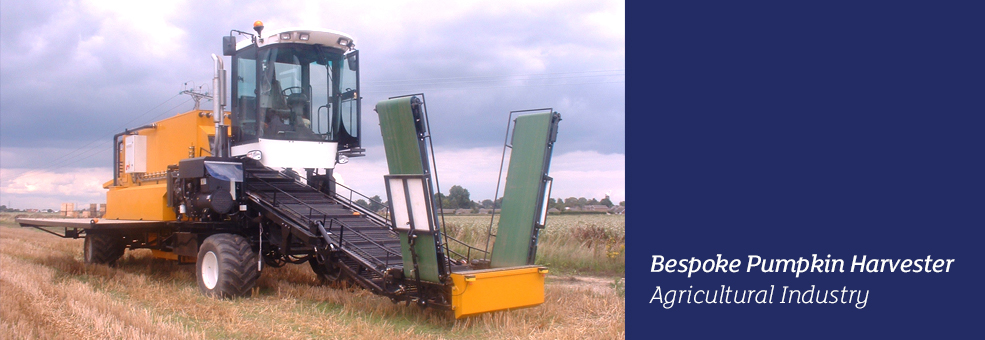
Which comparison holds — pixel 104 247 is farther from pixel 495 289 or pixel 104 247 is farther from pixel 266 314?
pixel 495 289

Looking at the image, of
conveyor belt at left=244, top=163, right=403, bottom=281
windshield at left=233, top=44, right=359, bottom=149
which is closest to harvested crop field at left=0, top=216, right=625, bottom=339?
conveyor belt at left=244, top=163, right=403, bottom=281

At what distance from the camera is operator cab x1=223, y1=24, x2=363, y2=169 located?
972 centimetres

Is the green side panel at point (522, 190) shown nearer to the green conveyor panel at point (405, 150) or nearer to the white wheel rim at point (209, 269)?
the green conveyor panel at point (405, 150)

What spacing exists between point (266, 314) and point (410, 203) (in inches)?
82.0

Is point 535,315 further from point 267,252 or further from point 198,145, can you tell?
point 198,145

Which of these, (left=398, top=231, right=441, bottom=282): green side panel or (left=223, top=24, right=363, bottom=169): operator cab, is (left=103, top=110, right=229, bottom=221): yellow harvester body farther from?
(left=398, top=231, right=441, bottom=282): green side panel

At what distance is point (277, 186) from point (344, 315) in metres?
3.19

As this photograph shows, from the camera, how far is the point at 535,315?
22.9 ft

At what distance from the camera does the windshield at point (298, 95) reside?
975cm

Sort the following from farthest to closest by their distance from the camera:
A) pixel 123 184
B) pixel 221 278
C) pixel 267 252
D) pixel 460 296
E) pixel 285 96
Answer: pixel 123 184
pixel 285 96
pixel 267 252
pixel 221 278
pixel 460 296

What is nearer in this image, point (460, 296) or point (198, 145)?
point (460, 296)

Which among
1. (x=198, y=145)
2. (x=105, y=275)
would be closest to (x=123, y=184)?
(x=105, y=275)

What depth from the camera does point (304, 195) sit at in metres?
9.69

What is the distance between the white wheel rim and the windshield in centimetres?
178
